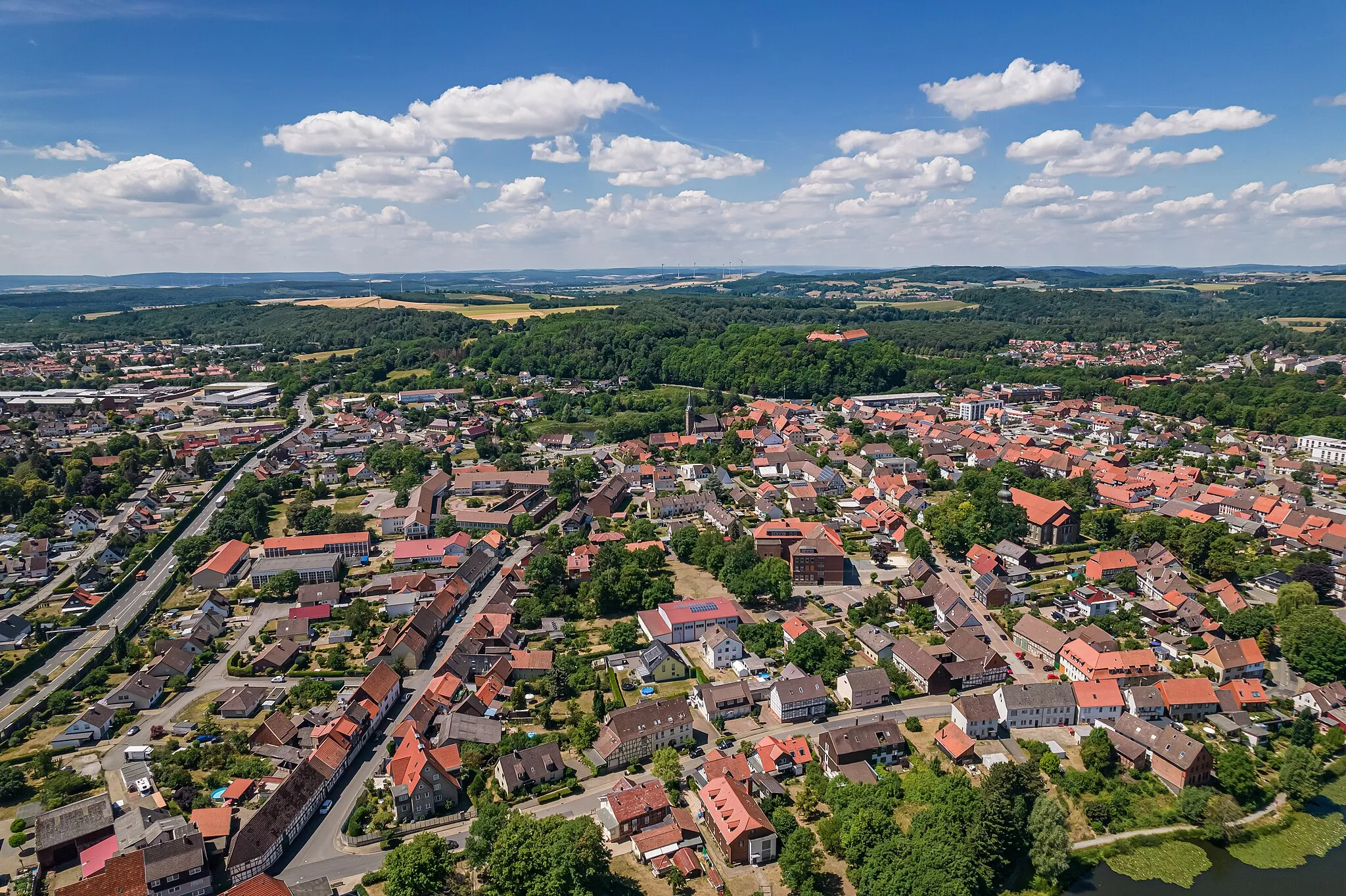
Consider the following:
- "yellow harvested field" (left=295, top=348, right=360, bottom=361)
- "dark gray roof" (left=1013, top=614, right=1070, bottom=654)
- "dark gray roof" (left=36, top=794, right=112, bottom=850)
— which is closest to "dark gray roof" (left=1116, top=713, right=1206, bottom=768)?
"dark gray roof" (left=1013, top=614, right=1070, bottom=654)

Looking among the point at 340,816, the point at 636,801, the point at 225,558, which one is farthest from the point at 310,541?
the point at 636,801

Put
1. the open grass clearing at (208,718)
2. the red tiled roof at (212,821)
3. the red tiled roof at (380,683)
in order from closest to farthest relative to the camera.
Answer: the red tiled roof at (212,821), the open grass clearing at (208,718), the red tiled roof at (380,683)

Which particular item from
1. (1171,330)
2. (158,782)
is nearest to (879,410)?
(158,782)

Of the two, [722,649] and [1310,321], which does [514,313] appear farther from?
[1310,321]

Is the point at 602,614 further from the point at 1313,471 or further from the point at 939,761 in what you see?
the point at 1313,471

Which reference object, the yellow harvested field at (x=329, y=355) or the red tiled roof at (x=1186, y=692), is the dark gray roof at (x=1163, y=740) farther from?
the yellow harvested field at (x=329, y=355)

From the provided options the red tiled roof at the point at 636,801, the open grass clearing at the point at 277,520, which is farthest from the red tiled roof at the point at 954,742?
the open grass clearing at the point at 277,520

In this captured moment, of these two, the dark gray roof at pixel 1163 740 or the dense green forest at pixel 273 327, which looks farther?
the dense green forest at pixel 273 327
